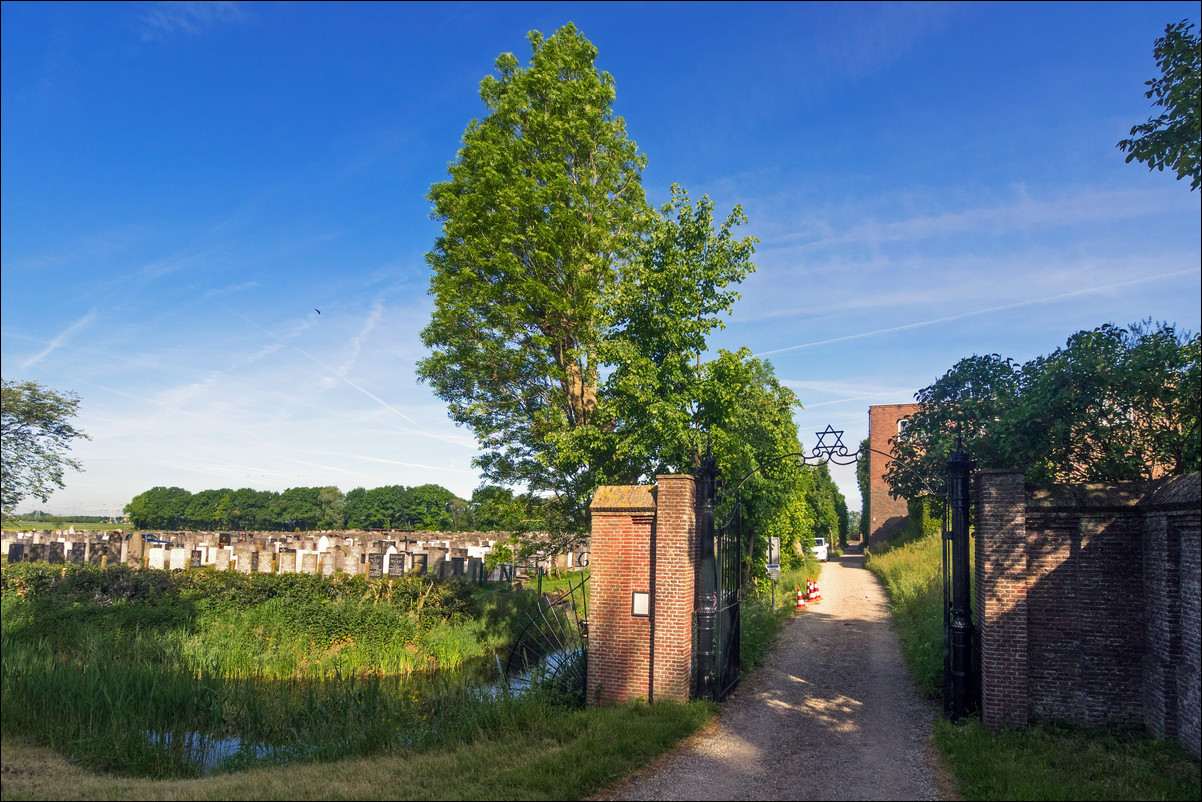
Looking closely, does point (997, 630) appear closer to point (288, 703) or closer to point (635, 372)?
point (635, 372)

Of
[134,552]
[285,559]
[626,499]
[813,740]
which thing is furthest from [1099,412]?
[134,552]

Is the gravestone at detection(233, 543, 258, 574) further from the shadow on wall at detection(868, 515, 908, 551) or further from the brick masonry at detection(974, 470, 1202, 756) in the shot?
the shadow on wall at detection(868, 515, 908, 551)

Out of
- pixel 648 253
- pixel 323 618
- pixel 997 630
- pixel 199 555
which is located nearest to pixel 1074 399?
pixel 997 630

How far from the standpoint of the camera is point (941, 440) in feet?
36.9

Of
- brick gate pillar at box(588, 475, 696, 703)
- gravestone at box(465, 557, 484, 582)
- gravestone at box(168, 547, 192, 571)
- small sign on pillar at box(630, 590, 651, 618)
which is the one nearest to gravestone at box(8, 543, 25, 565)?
gravestone at box(168, 547, 192, 571)

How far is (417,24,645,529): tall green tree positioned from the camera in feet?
53.8

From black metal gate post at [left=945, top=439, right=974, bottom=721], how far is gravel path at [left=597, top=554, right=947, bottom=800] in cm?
67

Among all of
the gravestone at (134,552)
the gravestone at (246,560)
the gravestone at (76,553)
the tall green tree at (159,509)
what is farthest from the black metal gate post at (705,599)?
the tall green tree at (159,509)

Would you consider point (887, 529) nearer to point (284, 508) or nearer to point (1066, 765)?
point (1066, 765)

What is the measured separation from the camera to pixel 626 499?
406 inches

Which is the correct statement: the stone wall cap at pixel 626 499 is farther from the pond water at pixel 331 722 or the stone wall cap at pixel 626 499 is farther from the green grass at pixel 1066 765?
the green grass at pixel 1066 765

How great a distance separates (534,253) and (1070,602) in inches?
486

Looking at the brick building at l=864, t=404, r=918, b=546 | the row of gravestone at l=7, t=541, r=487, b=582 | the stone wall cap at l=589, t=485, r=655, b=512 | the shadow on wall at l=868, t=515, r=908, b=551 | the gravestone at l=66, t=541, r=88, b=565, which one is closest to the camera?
the stone wall cap at l=589, t=485, r=655, b=512

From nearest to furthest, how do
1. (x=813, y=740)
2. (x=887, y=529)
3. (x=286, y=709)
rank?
(x=813, y=740), (x=286, y=709), (x=887, y=529)
